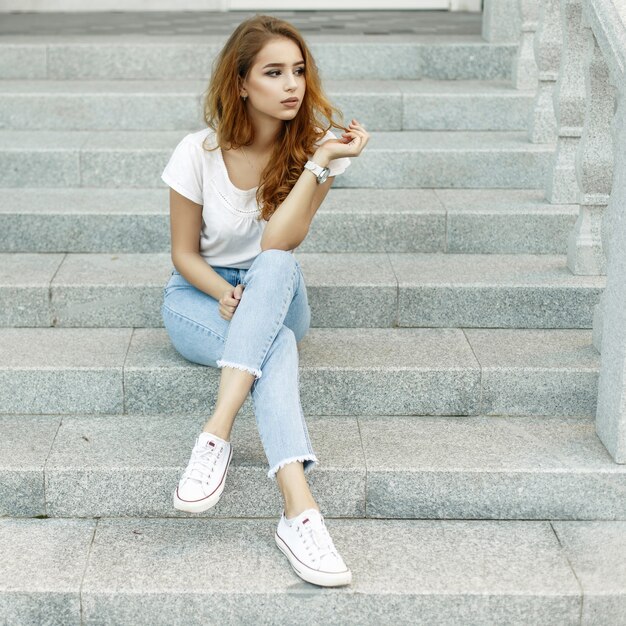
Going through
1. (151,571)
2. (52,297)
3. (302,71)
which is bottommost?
(151,571)

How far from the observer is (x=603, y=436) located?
3.65m

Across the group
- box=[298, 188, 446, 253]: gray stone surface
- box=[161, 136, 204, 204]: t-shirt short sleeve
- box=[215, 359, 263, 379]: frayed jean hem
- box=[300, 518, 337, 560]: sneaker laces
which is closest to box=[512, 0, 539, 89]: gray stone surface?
box=[298, 188, 446, 253]: gray stone surface

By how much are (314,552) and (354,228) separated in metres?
1.74

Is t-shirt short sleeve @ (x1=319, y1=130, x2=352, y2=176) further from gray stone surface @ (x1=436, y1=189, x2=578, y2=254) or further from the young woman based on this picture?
gray stone surface @ (x1=436, y1=189, x2=578, y2=254)

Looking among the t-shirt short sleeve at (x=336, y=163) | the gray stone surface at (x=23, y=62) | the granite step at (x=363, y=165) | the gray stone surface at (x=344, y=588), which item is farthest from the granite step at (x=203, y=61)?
the gray stone surface at (x=344, y=588)

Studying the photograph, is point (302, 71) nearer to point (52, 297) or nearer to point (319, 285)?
point (319, 285)

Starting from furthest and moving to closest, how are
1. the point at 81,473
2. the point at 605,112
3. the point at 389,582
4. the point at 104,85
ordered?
the point at 104,85 < the point at 605,112 < the point at 81,473 < the point at 389,582

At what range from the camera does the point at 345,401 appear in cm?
388

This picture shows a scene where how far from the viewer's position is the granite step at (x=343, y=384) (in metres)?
3.84

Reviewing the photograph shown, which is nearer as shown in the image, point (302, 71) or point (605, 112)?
point (302, 71)

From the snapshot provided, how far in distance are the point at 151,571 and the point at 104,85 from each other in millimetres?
3015

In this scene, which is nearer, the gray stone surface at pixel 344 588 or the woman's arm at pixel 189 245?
the gray stone surface at pixel 344 588

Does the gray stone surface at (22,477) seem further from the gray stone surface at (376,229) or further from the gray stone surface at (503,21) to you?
the gray stone surface at (503,21)

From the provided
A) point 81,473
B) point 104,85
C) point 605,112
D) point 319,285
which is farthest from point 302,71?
point 104,85
